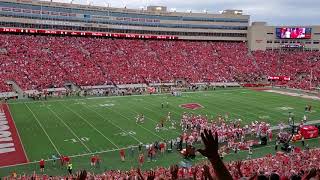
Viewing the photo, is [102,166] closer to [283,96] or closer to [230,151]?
[230,151]

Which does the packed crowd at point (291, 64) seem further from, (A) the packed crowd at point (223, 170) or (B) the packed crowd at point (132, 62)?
(A) the packed crowd at point (223, 170)

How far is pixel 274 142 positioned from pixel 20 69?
32.0 metres

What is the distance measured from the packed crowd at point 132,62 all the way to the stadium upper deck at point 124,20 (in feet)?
6.36

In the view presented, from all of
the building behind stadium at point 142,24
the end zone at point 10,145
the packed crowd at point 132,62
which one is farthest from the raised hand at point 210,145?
the building behind stadium at point 142,24

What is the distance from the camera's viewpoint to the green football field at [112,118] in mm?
21188

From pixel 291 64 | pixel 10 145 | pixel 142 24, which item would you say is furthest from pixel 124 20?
pixel 10 145

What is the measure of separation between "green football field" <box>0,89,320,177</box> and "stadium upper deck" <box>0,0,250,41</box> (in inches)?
805

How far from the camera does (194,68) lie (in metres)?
58.0

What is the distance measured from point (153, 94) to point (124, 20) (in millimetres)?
22027

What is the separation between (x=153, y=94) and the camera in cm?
4447

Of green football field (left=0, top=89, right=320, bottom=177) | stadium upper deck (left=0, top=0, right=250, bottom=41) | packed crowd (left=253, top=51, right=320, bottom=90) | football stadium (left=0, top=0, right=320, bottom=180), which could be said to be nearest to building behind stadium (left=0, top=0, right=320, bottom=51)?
stadium upper deck (left=0, top=0, right=250, bottom=41)

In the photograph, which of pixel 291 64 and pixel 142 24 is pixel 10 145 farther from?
pixel 291 64

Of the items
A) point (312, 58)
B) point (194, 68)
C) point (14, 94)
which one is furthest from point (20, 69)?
point (312, 58)

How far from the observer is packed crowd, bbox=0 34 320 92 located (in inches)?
1823
